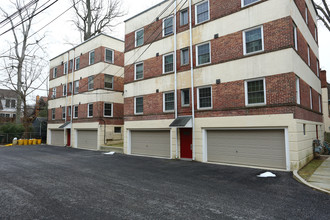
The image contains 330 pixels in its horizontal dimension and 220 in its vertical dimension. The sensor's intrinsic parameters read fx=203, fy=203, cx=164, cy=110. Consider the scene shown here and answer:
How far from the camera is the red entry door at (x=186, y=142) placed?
48.1 ft

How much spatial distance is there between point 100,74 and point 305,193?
21224 millimetres

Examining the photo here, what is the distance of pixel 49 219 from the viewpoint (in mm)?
5059

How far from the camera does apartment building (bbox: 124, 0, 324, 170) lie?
1101cm

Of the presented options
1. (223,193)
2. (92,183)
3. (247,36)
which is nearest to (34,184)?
(92,183)

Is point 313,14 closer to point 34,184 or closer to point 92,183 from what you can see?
point 92,183

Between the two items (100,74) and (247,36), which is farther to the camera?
(100,74)

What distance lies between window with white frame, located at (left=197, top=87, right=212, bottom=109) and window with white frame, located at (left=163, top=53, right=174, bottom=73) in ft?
10.6

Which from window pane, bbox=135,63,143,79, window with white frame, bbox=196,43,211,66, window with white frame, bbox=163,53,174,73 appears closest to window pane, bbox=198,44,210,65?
window with white frame, bbox=196,43,211,66

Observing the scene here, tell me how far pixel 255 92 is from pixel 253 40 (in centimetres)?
316

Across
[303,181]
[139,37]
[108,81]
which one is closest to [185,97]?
[139,37]

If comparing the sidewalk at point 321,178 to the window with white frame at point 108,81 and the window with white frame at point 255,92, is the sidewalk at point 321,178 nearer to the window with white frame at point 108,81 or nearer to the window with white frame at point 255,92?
the window with white frame at point 255,92

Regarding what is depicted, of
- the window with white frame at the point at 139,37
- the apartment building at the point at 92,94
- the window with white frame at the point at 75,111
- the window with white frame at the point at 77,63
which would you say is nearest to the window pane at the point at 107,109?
the apartment building at the point at 92,94

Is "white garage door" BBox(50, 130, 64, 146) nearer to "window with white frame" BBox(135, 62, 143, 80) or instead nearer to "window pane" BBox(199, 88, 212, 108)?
"window with white frame" BBox(135, 62, 143, 80)

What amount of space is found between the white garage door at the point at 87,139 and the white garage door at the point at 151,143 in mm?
6719
